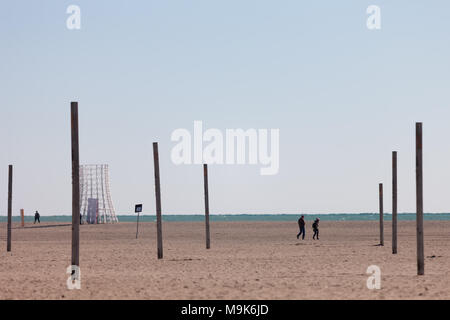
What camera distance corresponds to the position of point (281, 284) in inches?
717

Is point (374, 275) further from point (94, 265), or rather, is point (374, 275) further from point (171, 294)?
point (94, 265)

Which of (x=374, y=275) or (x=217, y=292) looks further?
(x=374, y=275)

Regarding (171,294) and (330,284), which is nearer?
(171,294)

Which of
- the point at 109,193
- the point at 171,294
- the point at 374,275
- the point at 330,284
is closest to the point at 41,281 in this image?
the point at 171,294

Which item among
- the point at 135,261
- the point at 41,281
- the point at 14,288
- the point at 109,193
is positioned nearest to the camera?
the point at 14,288

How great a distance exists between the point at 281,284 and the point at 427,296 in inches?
136
